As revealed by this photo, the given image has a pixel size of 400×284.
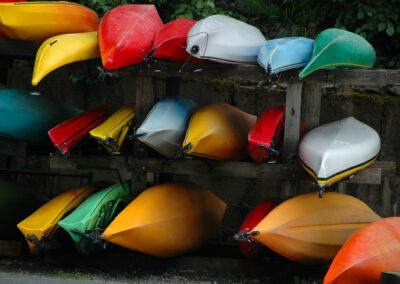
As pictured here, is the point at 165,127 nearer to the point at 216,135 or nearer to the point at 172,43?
the point at 216,135

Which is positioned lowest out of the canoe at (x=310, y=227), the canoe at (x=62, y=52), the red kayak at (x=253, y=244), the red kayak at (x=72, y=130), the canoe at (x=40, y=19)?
the red kayak at (x=253, y=244)

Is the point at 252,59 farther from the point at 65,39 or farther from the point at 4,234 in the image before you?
the point at 4,234

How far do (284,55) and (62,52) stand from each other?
4.62 feet

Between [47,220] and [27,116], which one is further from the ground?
[27,116]

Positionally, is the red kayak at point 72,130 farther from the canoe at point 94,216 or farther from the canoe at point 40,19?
the canoe at point 40,19

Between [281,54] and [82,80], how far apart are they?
250 centimetres

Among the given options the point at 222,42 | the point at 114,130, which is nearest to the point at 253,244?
the point at 114,130

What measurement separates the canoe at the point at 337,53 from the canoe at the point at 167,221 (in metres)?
1.15

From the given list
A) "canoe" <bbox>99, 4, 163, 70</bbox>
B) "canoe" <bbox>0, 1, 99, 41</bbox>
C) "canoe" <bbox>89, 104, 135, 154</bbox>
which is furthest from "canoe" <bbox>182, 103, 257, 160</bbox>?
"canoe" <bbox>0, 1, 99, 41</bbox>

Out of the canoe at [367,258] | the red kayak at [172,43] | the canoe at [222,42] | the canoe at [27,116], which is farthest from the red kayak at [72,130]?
the canoe at [367,258]

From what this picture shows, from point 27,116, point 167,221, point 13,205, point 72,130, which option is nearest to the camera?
point 167,221

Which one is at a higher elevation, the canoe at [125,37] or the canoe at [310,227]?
the canoe at [125,37]

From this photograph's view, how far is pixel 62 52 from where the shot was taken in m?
3.71

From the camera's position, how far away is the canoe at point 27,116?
4.09m
